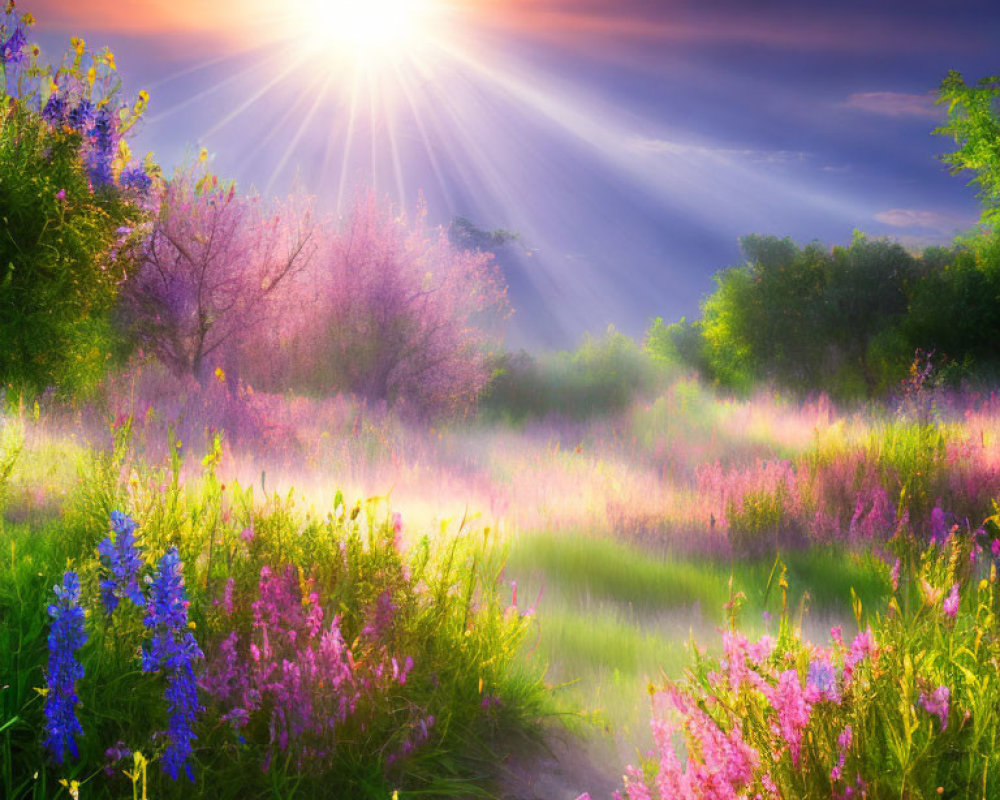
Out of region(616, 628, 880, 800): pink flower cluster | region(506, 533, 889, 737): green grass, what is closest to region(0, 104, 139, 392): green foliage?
region(506, 533, 889, 737): green grass

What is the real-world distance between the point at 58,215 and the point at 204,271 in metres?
5.77

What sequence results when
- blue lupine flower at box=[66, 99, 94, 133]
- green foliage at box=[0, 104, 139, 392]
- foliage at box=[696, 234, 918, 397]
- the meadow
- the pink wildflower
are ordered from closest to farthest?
the pink wildflower < the meadow < green foliage at box=[0, 104, 139, 392] < blue lupine flower at box=[66, 99, 94, 133] < foliage at box=[696, 234, 918, 397]

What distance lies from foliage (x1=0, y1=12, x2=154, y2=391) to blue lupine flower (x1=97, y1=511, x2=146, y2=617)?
245 inches

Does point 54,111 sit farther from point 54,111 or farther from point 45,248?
point 45,248

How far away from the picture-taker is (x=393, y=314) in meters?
15.9

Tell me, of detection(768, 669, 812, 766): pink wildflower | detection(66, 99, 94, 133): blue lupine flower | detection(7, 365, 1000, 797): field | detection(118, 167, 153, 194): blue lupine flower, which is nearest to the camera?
detection(768, 669, 812, 766): pink wildflower

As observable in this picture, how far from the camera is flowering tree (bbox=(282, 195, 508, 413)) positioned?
1572 centimetres

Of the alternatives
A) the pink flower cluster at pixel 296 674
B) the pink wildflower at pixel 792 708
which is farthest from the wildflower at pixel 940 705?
the pink flower cluster at pixel 296 674

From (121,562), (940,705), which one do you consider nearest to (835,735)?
(940,705)

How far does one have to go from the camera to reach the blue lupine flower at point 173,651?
2211mm

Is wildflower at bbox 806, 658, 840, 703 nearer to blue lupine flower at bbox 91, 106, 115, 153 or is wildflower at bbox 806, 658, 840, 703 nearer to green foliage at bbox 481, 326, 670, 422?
blue lupine flower at bbox 91, 106, 115, 153

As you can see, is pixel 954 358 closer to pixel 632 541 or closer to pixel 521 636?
pixel 632 541

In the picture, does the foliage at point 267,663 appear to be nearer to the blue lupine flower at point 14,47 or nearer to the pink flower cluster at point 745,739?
the pink flower cluster at point 745,739

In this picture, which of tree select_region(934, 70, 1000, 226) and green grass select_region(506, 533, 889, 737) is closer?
green grass select_region(506, 533, 889, 737)
